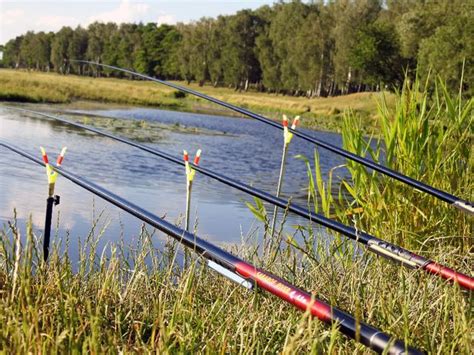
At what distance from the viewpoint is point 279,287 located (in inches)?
68.2

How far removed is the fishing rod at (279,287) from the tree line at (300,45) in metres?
31.6

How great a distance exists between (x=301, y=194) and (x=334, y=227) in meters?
10.1

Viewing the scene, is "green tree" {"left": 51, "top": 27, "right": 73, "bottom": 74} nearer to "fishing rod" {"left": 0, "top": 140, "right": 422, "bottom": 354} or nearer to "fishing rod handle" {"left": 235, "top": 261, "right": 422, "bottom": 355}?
"fishing rod" {"left": 0, "top": 140, "right": 422, "bottom": 354}

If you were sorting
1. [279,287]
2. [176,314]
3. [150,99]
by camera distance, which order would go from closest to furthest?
[279,287] → [176,314] → [150,99]

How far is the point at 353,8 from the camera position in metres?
51.7

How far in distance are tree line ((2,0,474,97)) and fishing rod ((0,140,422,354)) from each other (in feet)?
104

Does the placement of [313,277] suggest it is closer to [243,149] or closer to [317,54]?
[243,149]

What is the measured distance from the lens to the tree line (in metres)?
38.5

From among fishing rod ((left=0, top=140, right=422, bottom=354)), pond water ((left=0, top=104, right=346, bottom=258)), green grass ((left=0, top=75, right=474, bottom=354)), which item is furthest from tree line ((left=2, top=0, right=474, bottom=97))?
fishing rod ((left=0, top=140, right=422, bottom=354))

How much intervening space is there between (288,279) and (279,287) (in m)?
1.54

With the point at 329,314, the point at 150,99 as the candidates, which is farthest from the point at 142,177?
the point at 150,99

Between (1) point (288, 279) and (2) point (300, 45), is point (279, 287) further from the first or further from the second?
(2) point (300, 45)

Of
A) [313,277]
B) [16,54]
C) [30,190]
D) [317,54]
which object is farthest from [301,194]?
[16,54]

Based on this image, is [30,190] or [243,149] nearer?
[30,190]
